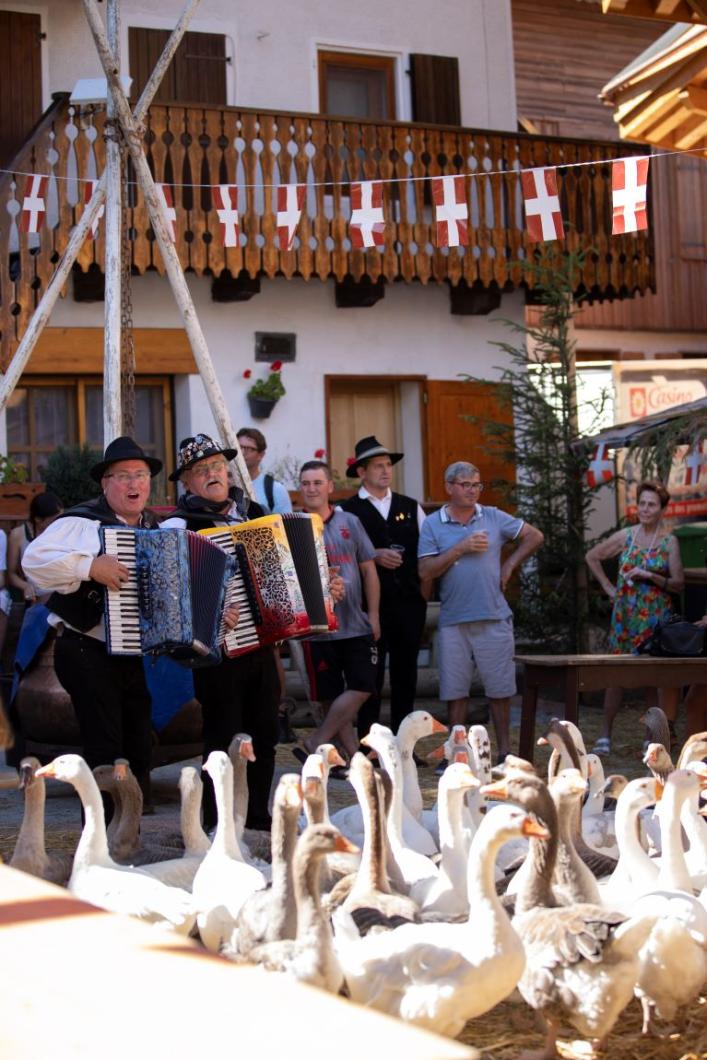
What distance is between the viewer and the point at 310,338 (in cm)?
1756

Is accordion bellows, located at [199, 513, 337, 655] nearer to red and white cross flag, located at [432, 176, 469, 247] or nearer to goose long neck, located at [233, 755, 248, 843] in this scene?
goose long neck, located at [233, 755, 248, 843]

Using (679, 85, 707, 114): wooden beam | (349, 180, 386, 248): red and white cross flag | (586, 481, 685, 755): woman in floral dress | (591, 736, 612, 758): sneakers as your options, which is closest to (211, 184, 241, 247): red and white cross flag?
(349, 180, 386, 248): red and white cross flag

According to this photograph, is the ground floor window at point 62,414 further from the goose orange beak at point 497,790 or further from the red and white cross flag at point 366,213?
the goose orange beak at point 497,790

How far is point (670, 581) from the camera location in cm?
1059

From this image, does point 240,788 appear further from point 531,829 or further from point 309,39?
point 309,39

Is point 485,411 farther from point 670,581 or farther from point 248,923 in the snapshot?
point 248,923

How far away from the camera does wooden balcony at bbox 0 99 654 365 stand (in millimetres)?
15164

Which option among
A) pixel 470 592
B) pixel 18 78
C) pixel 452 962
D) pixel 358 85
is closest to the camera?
pixel 452 962

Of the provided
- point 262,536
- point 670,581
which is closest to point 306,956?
point 262,536

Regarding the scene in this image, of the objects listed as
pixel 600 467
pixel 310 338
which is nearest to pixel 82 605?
pixel 600 467

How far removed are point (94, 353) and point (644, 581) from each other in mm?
7699

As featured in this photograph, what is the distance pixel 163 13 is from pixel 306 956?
1462 cm

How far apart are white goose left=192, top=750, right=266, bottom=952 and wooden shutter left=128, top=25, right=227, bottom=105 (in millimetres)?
12345

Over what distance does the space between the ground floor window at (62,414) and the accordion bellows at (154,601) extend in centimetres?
963
